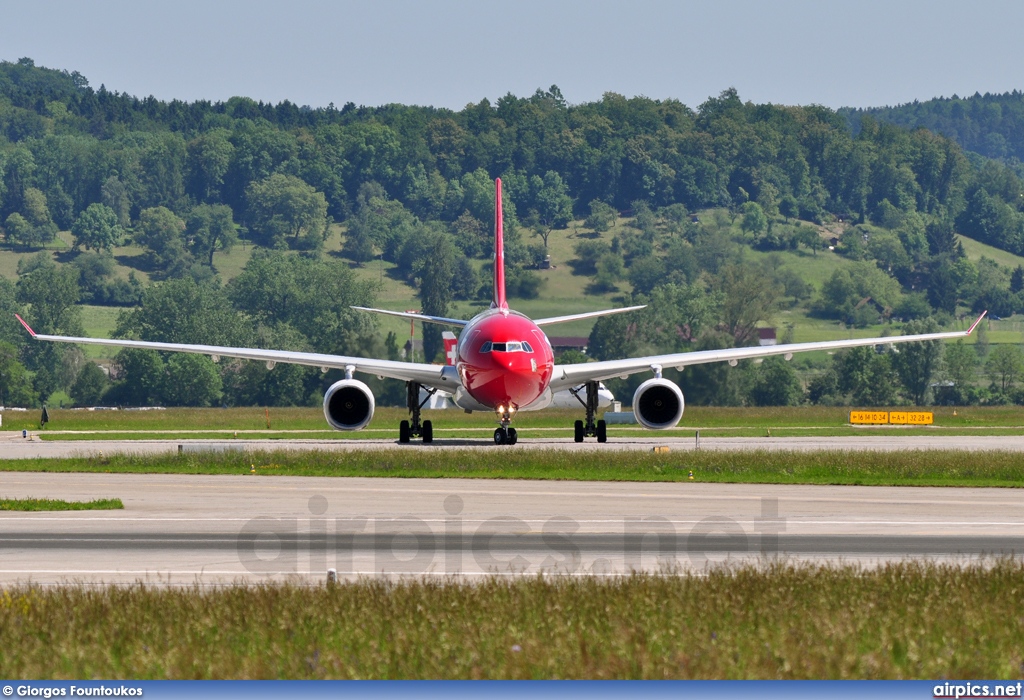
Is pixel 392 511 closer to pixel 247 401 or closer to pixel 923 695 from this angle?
pixel 923 695

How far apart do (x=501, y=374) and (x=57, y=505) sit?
2002 centimetres

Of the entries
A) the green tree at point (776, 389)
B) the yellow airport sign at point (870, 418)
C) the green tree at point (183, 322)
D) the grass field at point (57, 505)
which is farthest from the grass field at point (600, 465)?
the green tree at point (183, 322)

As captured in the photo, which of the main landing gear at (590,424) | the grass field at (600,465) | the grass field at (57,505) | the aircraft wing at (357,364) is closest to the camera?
the grass field at (57,505)

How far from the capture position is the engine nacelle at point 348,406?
5216cm

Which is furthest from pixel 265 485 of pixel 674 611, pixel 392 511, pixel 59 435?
pixel 59 435

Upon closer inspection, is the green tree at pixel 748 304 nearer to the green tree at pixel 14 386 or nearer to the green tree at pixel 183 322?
the green tree at pixel 183 322

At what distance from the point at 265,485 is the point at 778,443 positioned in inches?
1037

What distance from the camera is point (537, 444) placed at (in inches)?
2126

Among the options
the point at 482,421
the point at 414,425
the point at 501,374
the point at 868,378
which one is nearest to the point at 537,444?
the point at 414,425

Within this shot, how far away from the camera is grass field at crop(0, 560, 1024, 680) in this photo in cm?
1429

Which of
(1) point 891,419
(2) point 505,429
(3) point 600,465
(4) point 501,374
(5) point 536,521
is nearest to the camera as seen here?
(5) point 536,521

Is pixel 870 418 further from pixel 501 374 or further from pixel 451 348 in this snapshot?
pixel 501 374

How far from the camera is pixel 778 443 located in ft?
190

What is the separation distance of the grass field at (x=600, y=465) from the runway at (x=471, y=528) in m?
2.27
